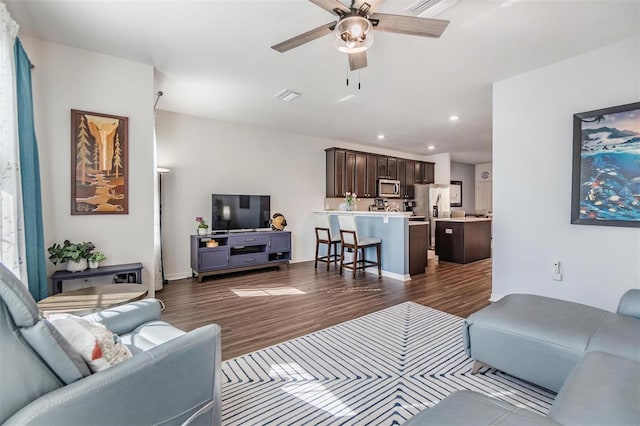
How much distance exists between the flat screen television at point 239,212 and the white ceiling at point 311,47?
1.53 meters

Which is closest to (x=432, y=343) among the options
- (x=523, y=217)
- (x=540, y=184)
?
(x=523, y=217)

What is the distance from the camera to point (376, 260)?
554 centimetres

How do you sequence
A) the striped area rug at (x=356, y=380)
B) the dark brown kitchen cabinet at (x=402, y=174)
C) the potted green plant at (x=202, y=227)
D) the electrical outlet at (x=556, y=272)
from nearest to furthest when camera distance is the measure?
the striped area rug at (x=356, y=380)
the electrical outlet at (x=556, y=272)
the potted green plant at (x=202, y=227)
the dark brown kitchen cabinet at (x=402, y=174)

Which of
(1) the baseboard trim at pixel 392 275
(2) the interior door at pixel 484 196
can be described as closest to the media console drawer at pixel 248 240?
(1) the baseboard trim at pixel 392 275

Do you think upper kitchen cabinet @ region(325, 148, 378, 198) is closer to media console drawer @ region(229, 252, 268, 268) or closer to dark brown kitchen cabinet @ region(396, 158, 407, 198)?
dark brown kitchen cabinet @ region(396, 158, 407, 198)

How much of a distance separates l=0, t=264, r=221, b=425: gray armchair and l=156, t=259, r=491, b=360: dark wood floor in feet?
3.98

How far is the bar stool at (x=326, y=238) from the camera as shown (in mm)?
5743

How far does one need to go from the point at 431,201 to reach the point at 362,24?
6.99 metres

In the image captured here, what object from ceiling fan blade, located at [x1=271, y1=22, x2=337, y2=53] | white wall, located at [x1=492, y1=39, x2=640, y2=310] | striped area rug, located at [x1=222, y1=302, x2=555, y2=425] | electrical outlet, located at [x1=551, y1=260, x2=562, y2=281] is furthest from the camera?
electrical outlet, located at [x1=551, y1=260, x2=562, y2=281]

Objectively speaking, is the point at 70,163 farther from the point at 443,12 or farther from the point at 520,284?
the point at 520,284

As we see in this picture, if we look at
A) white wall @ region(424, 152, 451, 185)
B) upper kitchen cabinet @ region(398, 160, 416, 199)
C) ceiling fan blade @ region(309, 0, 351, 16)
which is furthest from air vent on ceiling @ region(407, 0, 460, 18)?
white wall @ region(424, 152, 451, 185)

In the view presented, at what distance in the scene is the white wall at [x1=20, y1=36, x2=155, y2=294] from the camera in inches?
113

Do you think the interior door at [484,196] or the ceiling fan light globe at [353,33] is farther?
the interior door at [484,196]

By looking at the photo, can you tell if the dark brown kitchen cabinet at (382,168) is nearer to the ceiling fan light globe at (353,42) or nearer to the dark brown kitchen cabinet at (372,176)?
the dark brown kitchen cabinet at (372,176)
